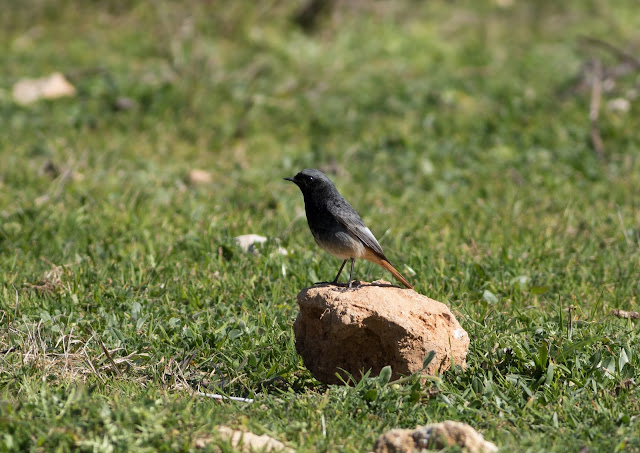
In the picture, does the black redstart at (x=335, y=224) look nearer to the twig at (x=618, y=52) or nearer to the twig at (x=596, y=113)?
the twig at (x=618, y=52)

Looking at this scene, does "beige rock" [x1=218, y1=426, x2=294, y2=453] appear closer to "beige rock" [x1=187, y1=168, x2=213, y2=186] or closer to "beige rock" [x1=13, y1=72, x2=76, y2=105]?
→ "beige rock" [x1=187, y1=168, x2=213, y2=186]

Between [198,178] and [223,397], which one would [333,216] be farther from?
[198,178]

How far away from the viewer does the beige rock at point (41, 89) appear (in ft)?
28.8

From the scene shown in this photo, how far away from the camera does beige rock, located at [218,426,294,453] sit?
3.10m

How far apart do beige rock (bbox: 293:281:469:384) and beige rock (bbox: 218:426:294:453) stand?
0.70 metres

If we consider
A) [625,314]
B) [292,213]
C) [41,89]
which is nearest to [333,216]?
[625,314]

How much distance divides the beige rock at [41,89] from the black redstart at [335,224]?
5.43 metres

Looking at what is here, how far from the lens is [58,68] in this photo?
379 inches

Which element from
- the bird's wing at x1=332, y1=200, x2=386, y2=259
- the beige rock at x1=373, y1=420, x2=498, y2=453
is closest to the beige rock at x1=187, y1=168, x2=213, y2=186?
the bird's wing at x1=332, y1=200, x2=386, y2=259

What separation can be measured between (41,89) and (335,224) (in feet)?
19.3

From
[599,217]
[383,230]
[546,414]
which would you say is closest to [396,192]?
[383,230]

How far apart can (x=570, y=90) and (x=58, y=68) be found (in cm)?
650

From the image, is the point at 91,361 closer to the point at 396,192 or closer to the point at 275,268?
the point at 275,268

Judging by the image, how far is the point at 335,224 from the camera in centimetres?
433
